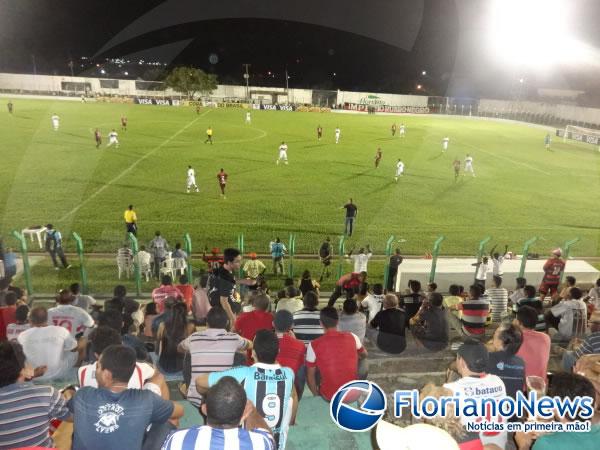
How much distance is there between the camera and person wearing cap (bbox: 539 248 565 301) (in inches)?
459

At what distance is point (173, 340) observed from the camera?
6000 mm

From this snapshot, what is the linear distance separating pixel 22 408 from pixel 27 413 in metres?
0.06

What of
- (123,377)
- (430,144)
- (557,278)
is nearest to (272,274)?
(557,278)

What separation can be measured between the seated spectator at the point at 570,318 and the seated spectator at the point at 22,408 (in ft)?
24.4

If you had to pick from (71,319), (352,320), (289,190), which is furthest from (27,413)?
(289,190)

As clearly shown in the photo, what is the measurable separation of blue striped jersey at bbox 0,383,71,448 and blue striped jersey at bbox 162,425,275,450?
4.62 ft

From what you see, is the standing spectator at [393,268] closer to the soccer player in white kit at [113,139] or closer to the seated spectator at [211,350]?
the seated spectator at [211,350]

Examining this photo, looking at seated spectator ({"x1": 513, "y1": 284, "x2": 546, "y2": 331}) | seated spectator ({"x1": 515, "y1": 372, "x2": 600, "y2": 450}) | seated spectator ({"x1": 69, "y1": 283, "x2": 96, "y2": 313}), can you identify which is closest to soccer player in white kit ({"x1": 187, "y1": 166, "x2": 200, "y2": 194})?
seated spectator ({"x1": 69, "y1": 283, "x2": 96, "y2": 313})

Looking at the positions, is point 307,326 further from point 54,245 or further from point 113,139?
point 113,139

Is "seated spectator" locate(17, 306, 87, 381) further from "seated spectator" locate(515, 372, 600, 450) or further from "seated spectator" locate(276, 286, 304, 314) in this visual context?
"seated spectator" locate(515, 372, 600, 450)

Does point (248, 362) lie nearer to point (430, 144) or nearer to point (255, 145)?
point (255, 145)

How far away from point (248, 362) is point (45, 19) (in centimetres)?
14559

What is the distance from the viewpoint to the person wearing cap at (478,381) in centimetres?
416

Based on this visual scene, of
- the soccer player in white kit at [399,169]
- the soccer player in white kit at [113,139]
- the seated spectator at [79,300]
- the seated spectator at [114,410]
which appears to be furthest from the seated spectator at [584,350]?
the soccer player in white kit at [113,139]
